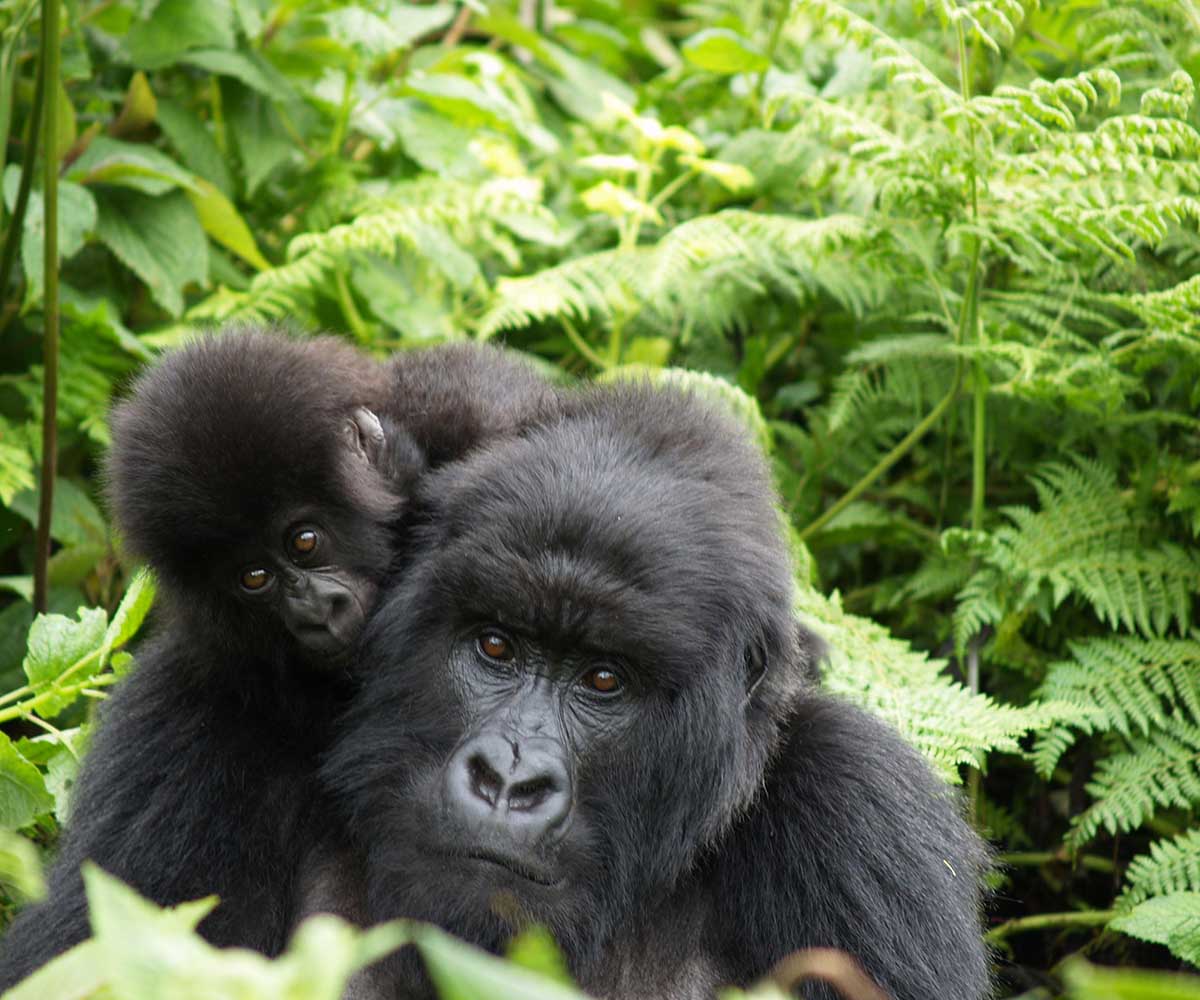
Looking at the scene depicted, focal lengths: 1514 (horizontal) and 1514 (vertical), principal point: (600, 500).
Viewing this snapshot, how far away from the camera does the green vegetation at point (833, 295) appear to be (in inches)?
144

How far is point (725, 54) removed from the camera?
5.39 metres

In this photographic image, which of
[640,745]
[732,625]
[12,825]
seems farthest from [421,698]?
[12,825]

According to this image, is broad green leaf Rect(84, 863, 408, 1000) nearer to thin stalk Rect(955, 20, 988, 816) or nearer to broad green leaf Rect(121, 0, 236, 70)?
thin stalk Rect(955, 20, 988, 816)

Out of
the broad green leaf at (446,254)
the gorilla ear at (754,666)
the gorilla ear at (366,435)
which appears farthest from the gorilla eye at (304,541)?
the broad green leaf at (446,254)

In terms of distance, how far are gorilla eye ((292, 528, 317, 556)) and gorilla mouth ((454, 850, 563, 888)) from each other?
83 cm

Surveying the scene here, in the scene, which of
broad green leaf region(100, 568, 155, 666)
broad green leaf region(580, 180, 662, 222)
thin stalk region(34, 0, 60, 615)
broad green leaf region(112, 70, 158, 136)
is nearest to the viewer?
broad green leaf region(100, 568, 155, 666)

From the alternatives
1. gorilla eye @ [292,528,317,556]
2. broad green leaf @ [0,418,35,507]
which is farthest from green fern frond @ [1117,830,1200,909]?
broad green leaf @ [0,418,35,507]

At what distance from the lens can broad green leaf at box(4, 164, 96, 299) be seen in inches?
164

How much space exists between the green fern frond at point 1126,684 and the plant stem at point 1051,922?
42 centimetres

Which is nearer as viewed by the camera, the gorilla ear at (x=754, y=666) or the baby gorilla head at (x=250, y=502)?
the gorilla ear at (x=754, y=666)

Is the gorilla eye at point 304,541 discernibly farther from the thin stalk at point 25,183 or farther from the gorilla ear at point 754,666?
the thin stalk at point 25,183

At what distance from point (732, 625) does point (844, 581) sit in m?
2.18

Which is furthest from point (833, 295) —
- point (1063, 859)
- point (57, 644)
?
point (57, 644)

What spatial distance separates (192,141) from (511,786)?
10.3 ft
